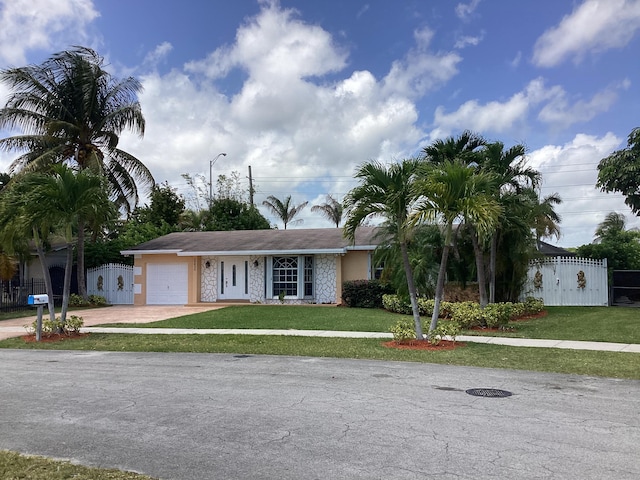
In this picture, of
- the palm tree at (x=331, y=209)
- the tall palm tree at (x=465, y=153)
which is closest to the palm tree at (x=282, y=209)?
the palm tree at (x=331, y=209)

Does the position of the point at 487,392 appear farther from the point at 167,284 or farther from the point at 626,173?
the point at 167,284

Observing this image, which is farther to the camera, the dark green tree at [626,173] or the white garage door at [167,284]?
the white garage door at [167,284]

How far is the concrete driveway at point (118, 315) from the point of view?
1695cm

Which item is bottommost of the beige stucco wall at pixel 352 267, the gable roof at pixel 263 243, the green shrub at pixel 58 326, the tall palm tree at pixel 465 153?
the green shrub at pixel 58 326

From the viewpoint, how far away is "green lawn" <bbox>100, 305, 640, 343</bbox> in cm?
1384

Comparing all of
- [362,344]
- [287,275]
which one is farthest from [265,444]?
[287,275]

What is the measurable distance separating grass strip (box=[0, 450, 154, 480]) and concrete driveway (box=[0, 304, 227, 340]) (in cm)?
1141

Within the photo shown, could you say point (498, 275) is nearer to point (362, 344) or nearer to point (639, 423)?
point (362, 344)

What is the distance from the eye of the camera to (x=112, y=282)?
88.3ft

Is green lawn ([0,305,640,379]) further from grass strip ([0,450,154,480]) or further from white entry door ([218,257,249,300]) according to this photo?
grass strip ([0,450,154,480])

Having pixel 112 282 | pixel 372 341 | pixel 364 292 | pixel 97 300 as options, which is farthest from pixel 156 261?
pixel 372 341

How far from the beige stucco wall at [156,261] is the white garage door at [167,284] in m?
0.19

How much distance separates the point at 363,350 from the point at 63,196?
8.42 metres

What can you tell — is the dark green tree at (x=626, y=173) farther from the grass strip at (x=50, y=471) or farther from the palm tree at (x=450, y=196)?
the grass strip at (x=50, y=471)
